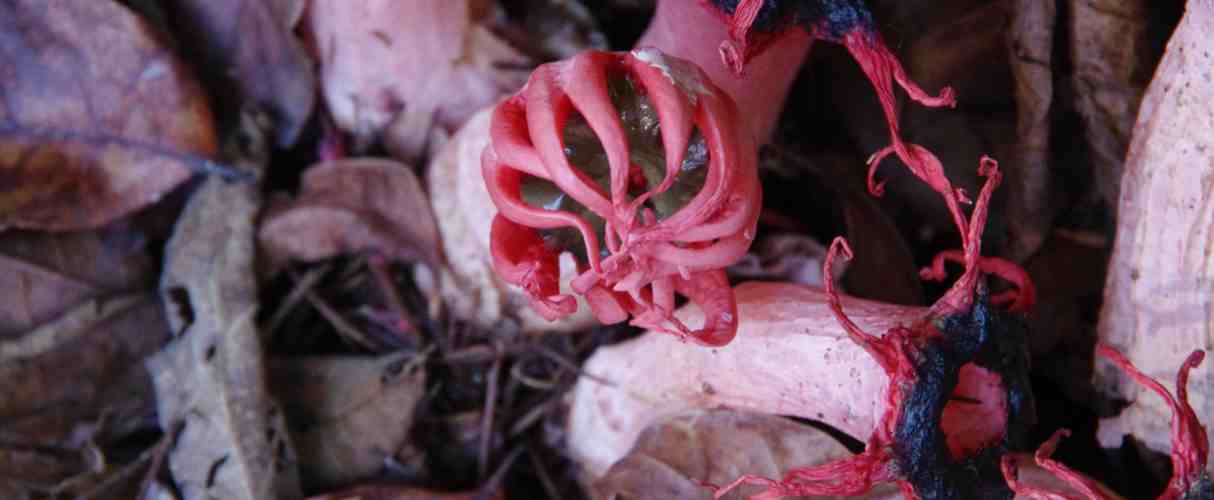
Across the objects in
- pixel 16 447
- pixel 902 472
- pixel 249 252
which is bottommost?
pixel 16 447

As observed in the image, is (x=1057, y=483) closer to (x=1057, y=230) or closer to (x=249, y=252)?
(x=1057, y=230)

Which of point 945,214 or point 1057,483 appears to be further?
point 945,214

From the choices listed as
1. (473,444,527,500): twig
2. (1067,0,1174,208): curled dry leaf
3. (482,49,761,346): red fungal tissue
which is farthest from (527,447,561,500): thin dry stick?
(1067,0,1174,208): curled dry leaf

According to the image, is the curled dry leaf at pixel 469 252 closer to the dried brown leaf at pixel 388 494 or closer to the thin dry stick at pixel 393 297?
the thin dry stick at pixel 393 297

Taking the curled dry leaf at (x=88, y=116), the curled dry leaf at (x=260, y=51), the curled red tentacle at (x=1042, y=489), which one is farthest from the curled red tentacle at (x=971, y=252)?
Result: the curled dry leaf at (x=88, y=116)

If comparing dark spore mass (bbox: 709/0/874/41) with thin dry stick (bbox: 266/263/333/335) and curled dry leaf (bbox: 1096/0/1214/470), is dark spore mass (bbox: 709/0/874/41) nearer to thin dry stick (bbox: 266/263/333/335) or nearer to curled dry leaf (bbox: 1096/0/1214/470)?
curled dry leaf (bbox: 1096/0/1214/470)

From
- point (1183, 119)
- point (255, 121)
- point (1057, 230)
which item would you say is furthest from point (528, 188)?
point (1057, 230)
